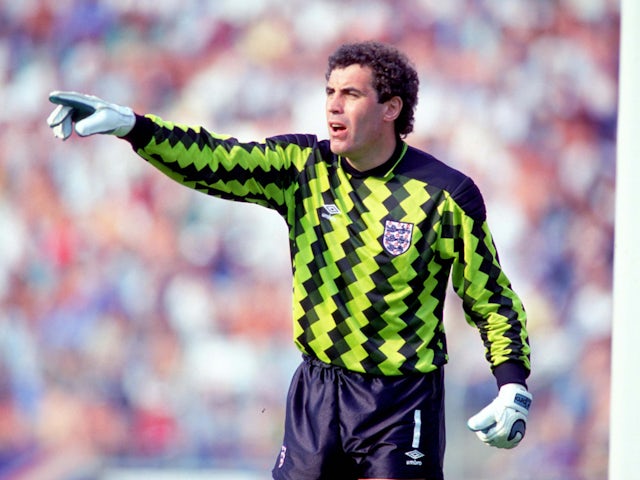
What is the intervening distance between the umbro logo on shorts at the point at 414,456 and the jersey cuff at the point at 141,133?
114cm

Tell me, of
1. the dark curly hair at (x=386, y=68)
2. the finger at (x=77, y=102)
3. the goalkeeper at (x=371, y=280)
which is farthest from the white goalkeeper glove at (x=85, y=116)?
the dark curly hair at (x=386, y=68)

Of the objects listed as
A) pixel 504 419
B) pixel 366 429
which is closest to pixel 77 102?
pixel 366 429

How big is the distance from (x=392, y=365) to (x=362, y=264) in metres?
0.30

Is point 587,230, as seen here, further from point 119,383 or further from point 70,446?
point 70,446

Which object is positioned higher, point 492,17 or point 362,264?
point 492,17

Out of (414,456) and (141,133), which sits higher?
(141,133)

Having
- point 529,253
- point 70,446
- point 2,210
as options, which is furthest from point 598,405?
point 2,210

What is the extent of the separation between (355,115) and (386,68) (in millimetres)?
198

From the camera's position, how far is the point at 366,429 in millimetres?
3219

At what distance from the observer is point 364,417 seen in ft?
10.5

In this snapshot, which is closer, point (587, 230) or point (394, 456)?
point (394, 456)

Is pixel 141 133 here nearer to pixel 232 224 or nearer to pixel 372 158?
pixel 372 158

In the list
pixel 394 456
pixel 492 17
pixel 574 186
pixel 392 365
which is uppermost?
pixel 492 17

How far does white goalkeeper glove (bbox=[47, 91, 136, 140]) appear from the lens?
294 cm
